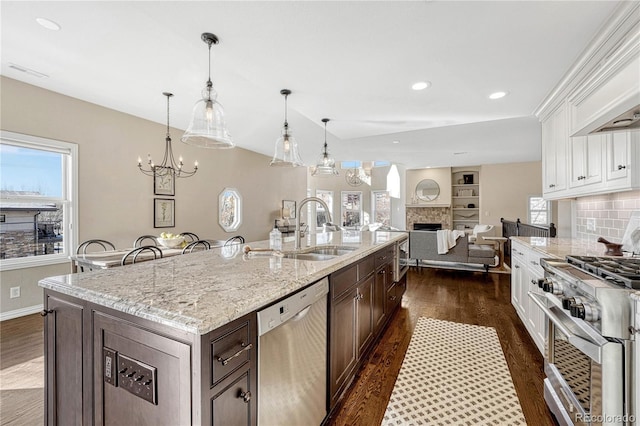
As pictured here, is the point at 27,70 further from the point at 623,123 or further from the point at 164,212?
the point at 623,123

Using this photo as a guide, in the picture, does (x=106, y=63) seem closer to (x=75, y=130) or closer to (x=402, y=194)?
(x=75, y=130)

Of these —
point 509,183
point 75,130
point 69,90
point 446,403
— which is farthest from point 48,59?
point 509,183

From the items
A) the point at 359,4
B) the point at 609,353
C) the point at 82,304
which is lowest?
the point at 609,353

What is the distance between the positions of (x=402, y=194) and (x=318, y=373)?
878 centimetres

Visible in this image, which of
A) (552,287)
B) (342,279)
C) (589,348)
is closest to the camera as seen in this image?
(589,348)

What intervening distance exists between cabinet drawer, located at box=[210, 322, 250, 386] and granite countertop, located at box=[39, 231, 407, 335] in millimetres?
69

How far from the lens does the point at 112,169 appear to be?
13.6 feet

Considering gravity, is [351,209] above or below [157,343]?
above

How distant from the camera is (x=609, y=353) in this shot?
→ 3.61ft

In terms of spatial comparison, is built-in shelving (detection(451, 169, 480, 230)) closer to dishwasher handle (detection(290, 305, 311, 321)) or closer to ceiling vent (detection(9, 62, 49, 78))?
dishwasher handle (detection(290, 305, 311, 321))

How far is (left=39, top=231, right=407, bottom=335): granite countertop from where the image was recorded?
918 mm

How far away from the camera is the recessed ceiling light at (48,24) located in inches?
86.4

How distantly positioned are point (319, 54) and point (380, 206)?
9.07 meters

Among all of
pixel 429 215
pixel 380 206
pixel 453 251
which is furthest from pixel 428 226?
pixel 453 251
